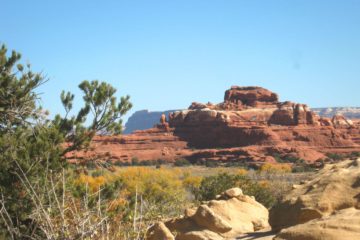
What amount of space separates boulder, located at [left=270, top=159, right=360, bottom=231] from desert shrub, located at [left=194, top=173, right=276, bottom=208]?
46.3 ft

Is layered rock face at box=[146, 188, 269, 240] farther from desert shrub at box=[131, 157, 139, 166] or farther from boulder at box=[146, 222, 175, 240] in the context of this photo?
desert shrub at box=[131, 157, 139, 166]

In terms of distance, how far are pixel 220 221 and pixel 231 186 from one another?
1315 cm

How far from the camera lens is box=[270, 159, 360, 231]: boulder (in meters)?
7.62

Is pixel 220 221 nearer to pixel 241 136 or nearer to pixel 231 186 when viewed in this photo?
pixel 231 186

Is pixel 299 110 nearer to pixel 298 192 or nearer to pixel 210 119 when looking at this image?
pixel 210 119

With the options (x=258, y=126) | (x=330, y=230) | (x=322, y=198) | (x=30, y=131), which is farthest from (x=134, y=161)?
(x=330, y=230)

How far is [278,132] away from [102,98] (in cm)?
7456

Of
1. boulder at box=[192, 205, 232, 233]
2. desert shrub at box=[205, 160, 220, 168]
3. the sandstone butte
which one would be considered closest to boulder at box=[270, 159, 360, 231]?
boulder at box=[192, 205, 232, 233]

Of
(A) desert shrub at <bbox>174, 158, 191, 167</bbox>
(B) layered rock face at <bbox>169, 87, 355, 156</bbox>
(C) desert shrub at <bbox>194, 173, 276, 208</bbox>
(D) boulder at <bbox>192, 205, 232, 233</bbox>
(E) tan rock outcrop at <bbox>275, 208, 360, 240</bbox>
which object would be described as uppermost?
(B) layered rock face at <bbox>169, 87, 355, 156</bbox>

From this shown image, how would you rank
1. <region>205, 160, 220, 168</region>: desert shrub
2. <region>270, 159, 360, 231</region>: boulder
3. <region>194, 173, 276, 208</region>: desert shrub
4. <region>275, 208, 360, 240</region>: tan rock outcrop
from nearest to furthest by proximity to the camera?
<region>275, 208, 360, 240</region>: tan rock outcrop → <region>270, 159, 360, 231</region>: boulder → <region>194, 173, 276, 208</region>: desert shrub → <region>205, 160, 220, 168</region>: desert shrub

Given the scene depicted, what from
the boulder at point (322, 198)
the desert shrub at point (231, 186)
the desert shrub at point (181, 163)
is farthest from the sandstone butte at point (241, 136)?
the boulder at point (322, 198)

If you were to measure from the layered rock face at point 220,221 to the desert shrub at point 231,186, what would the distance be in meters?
9.48

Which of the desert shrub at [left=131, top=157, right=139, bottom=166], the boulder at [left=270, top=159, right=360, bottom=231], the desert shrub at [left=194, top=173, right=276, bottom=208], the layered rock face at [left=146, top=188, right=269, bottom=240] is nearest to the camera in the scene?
the boulder at [left=270, top=159, right=360, bottom=231]

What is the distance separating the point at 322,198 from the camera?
781 cm
